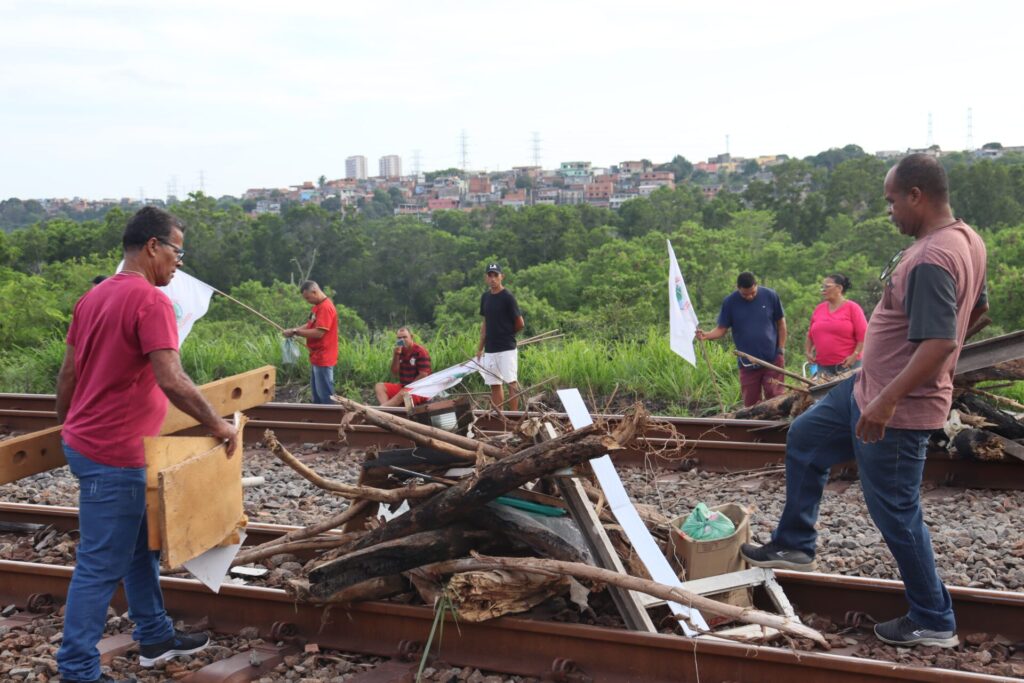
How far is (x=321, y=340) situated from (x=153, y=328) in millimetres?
7056

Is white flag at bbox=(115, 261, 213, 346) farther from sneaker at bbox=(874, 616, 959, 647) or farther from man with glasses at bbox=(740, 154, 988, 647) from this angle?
sneaker at bbox=(874, 616, 959, 647)

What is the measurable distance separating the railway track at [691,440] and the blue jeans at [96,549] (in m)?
1.68

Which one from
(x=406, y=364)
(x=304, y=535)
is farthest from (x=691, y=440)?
(x=406, y=364)

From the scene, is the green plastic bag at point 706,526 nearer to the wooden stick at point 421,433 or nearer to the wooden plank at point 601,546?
the wooden plank at point 601,546

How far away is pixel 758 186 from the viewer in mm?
49344

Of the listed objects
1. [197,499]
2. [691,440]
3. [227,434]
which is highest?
[227,434]

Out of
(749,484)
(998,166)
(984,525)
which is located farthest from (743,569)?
(998,166)

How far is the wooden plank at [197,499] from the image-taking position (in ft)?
14.0

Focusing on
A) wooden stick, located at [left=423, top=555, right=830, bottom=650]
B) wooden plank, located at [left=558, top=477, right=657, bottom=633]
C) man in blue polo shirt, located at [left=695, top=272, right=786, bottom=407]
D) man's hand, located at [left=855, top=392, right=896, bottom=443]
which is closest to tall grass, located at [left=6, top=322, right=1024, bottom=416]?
man in blue polo shirt, located at [left=695, top=272, right=786, bottom=407]

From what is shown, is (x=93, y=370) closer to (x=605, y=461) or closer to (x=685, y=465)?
(x=605, y=461)

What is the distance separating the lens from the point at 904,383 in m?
4.11

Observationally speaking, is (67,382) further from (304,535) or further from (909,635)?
(909,635)

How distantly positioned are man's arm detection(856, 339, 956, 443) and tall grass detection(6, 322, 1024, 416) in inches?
209

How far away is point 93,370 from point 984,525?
199 inches
